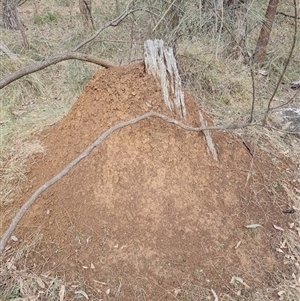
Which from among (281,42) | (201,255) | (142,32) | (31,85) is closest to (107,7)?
(142,32)

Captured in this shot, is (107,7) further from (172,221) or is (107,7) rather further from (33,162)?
(172,221)

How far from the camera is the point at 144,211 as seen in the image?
172cm

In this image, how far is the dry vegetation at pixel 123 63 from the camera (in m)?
1.65

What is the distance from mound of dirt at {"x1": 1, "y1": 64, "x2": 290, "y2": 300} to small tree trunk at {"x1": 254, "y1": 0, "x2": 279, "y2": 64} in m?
2.37

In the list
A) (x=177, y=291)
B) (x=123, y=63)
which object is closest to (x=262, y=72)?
(x=123, y=63)

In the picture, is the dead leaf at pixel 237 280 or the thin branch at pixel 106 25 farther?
the thin branch at pixel 106 25

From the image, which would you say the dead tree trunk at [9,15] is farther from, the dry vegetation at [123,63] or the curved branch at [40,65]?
the curved branch at [40,65]

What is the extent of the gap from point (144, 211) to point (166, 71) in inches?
29.6

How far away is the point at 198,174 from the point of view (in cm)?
183

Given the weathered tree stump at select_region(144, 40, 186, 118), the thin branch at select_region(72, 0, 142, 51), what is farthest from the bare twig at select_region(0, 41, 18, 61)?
the weathered tree stump at select_region(144, 40, 186, 118)

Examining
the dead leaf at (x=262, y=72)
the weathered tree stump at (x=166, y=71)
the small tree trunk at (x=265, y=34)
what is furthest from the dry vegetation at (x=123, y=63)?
the weathered tree stump at (x=166, y=71)

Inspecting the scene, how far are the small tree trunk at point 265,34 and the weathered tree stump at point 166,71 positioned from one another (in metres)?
2.42

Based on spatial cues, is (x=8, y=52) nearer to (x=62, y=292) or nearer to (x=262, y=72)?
(x=262, y=72)

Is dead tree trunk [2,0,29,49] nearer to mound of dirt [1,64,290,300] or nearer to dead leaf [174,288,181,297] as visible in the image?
mound of dirt [1,64,290,300]
